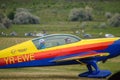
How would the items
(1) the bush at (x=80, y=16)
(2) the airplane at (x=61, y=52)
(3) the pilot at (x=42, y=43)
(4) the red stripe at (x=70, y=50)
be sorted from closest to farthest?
1. (2) the airplane at (x=61, y=52)
2. (4) the red stripe at (x=70, y=50)
3. (3) the pilot at (x=42, y=43)
4. (1) the bush at (x=80, y=16)

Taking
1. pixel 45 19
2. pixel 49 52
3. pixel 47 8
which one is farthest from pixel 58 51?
pixel 47 8

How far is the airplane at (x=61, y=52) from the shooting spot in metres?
17.4

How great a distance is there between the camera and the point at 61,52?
17844 millimetres

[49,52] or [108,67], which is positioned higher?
[49,52]

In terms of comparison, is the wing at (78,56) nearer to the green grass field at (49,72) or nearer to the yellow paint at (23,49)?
the yellow paint at (23,49)

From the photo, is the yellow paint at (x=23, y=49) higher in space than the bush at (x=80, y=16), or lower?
higher

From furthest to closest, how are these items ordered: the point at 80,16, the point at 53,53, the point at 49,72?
the point at 80,16, the point at 49,72, the point at 53,53

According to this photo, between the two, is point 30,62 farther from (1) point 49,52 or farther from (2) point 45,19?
(2) point 45,19

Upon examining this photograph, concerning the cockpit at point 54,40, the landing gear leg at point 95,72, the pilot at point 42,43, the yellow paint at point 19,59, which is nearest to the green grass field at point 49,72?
the landing gear leg at point 95,72

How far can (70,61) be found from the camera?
59.3 ft

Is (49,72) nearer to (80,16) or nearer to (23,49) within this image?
(23,49)

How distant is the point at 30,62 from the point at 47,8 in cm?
10536

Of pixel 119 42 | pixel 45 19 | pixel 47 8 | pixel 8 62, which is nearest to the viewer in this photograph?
pixel 8 62

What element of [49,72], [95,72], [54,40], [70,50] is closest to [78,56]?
[70,50]
